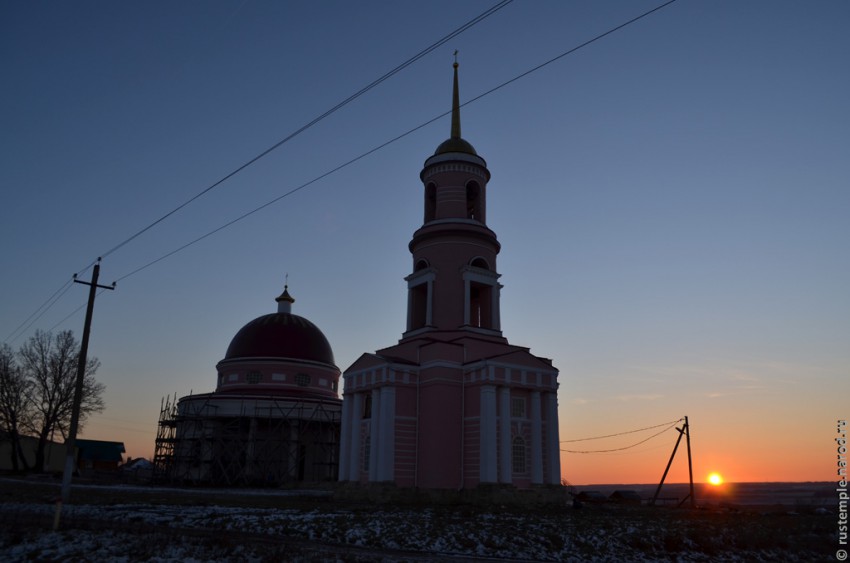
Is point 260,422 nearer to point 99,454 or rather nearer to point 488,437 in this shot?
point 488,437

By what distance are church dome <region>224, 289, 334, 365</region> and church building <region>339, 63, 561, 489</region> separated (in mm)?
18504

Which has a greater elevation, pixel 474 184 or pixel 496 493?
pixel 474 184

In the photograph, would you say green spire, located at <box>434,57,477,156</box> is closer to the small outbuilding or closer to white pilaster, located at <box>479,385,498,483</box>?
white pilaster, located at <box>479,385,498,483</box>

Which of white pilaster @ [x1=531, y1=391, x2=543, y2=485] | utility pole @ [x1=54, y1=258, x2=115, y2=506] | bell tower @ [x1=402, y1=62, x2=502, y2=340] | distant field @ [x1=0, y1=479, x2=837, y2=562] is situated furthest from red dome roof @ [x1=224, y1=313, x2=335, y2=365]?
utility pole @ [x1=54, y1=258, x2=115, y2=506]

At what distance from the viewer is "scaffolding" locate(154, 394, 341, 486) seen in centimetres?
4328

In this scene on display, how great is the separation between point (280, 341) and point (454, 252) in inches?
884

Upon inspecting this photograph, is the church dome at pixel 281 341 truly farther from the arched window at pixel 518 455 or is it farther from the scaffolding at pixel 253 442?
the arched window at pixel 518 455

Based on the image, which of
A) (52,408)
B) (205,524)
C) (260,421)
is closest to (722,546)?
(205,524)

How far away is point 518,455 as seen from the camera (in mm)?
28656

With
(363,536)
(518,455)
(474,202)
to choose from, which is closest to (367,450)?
(518,455)

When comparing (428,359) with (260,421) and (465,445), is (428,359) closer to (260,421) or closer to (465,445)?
(465,445)

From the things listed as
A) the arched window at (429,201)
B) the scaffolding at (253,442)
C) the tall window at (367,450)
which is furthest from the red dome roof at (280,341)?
the tall window at (367,450)

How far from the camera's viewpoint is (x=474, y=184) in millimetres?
34625

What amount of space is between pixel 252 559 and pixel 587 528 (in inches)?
382
